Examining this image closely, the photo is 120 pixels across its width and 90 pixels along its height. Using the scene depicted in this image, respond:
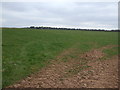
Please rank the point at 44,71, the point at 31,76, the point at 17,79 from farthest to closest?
the point at 44,71
the point at 31,76
the point at 17,79

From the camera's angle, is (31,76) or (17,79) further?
(31,76)

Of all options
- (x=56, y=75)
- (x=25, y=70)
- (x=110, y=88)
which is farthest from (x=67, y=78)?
(x=25, y=70)

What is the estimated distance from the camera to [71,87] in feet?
27.3

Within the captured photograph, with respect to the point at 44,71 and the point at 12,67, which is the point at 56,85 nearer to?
the point at 44,71

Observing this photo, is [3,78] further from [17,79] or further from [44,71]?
[44,71]

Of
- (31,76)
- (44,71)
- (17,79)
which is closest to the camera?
(17,79)

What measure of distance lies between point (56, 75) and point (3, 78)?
3.18 meters

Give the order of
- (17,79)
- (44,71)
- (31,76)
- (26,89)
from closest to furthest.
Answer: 1. (26,89)
2. (17,79)
3. (31,76)
4. (44,71)

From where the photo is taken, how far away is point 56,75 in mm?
10531

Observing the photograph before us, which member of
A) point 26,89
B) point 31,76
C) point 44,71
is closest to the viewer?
point 26,89

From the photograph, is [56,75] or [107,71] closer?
[56,75]

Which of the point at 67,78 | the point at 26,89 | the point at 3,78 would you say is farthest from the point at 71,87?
the point at 3,78

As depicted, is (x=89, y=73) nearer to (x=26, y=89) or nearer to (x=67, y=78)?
(x=67, y=78)

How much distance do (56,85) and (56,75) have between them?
1907 millimetres
